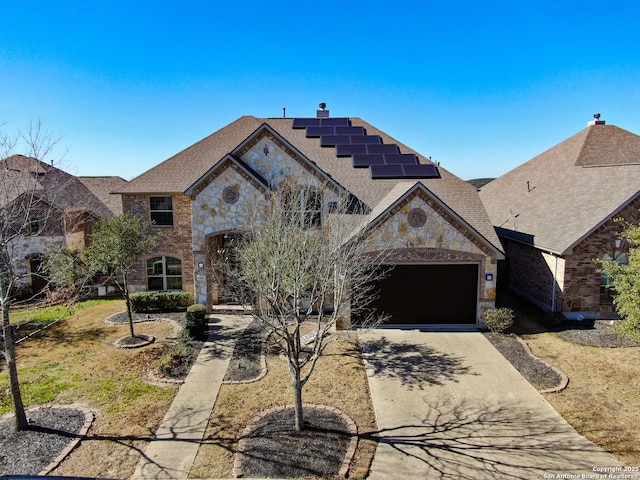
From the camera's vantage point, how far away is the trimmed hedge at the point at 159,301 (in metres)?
17.8

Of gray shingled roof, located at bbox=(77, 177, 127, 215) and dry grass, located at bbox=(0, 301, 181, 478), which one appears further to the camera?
gray shingled roof, located at bbox=(77, 177, 127, 215)

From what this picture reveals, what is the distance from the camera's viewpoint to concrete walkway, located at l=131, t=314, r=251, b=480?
7.75 metres

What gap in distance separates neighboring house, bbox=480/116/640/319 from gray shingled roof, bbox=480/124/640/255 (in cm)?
4

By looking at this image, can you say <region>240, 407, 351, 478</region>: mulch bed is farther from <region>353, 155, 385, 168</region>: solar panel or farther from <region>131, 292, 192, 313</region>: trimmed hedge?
<region>353, 155, 385, 168</region>: solar panel

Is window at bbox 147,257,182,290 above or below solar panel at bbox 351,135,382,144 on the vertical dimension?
below

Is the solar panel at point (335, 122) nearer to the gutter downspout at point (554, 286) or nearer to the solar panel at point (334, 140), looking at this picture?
the solar panel at point (334, 140)

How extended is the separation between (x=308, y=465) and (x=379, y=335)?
7897 mm

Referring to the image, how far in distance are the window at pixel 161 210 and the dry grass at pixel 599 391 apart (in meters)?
16.2

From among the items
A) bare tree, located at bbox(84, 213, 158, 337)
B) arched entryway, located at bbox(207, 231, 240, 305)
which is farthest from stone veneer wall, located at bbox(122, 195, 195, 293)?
bare tree, located at bbox(84, 213, 158, 337)

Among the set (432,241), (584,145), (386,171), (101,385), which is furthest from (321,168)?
(584,145)

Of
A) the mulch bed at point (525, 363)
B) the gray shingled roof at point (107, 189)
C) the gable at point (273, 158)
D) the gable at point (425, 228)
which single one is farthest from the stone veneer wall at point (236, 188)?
the gray shingled roof at point (107, 189)

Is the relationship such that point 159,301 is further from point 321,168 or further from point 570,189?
point 570,189

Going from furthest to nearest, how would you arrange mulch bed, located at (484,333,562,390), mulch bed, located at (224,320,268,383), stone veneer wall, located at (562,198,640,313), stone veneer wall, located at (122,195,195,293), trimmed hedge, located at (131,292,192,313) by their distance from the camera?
1. stone veneer wall, located at (122,195,195,293)
2. trimmed hedge, located at (131,292,192,313)
3. stone veneer wall, located at (562,198,640,313)
4. mulch bed, located at (224,320,268,383)
5. mulch bed, located at (484,333,562,390)

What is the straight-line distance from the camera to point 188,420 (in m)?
9.36
